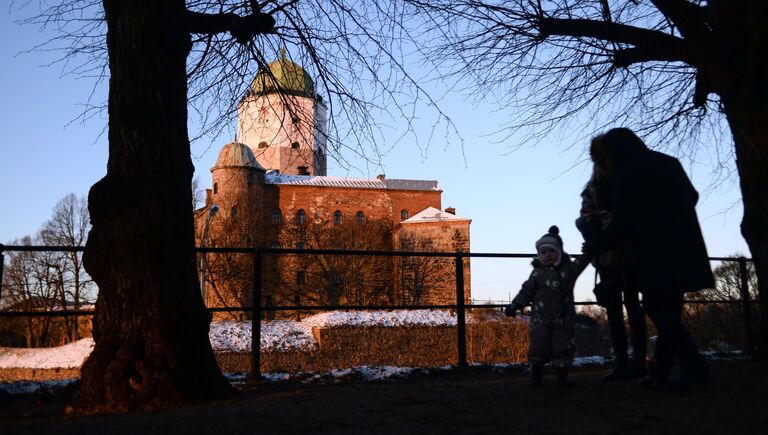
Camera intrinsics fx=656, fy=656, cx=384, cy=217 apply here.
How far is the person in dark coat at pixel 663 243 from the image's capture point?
12.1 feet

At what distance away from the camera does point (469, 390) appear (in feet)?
13.6

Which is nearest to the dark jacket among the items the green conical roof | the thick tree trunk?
the thick tree trunk

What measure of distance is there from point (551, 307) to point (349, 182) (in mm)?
46533

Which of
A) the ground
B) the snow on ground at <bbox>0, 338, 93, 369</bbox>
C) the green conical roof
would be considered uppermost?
the green conical roof

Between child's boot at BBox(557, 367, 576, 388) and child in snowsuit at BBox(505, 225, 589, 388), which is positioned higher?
child in snowsuit at BBox(505, 225, 589, 388)

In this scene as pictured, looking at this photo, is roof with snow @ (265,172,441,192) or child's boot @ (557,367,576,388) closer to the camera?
Result: child's boot @ (557,367,576,388)

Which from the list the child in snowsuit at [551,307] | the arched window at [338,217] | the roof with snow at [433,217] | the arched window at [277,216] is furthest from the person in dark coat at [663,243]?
the arched window at [338,217]

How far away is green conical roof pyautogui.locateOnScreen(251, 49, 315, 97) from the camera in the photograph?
21.2 feet

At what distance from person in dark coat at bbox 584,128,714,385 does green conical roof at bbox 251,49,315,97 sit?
3.54 meters

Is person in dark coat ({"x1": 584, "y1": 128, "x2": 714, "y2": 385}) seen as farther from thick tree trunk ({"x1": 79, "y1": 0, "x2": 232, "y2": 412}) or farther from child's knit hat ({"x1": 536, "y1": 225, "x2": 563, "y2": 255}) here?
thick tree trunk ({"x1": 79, "y1": 0, "x2": 232, "y2": 412})

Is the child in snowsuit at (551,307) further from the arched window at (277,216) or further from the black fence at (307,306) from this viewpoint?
the arched window at (277,216)

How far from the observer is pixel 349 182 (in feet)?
165

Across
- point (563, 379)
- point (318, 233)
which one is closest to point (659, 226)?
point (563, 379)

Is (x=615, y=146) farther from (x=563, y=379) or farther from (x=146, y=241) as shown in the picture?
(x=146, y=241)
